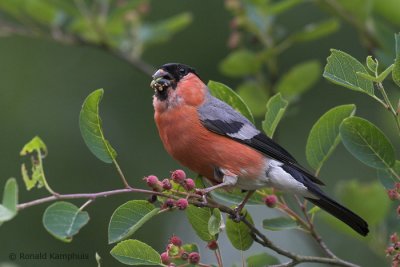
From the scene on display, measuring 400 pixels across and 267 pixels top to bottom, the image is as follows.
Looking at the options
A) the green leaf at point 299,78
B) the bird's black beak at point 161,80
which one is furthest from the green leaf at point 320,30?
the bird's black beak at point 161,80

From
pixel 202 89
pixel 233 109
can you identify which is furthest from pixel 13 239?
pixel 233 109

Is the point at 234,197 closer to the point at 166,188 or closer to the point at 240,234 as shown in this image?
the point at 240,234

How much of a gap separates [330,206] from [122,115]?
391 cm

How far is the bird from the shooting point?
3.52 m

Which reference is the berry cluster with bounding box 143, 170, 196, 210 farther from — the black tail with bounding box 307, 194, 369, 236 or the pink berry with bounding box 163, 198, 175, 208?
the black tail with bounding box 307, 194, 369, 236

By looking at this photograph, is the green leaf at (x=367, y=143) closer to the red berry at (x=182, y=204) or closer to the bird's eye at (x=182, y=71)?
the red berry at (x=182, y=204)

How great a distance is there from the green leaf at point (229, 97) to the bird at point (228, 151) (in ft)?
0.31

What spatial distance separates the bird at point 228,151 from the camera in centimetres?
352

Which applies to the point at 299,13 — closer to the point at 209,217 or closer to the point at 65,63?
the point at 65,63

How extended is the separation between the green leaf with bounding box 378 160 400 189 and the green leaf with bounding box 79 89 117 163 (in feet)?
3.51

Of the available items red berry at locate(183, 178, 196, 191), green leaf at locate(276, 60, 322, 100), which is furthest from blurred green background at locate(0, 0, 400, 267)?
red berry at locate(183, 178, 196, 191)

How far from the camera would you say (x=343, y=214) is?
3.51 m

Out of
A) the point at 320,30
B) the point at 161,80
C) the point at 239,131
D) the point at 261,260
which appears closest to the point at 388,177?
the point at 261,260

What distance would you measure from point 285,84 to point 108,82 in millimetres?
3268
